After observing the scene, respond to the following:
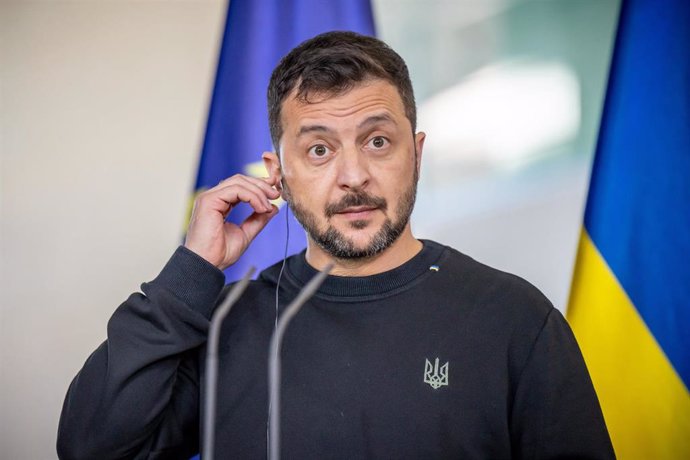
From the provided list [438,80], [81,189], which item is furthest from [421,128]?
[81,189]

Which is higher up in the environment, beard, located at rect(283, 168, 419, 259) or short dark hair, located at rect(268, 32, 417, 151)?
short dark hair, located at rect(268, 32, 417, 151)

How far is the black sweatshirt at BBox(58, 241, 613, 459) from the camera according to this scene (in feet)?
4.25

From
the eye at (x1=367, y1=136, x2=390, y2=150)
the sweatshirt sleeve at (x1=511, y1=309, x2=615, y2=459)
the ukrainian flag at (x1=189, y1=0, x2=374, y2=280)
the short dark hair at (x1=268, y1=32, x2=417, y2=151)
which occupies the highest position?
the ukrainian flag at (x1=189, y1=0, x2=374, y2=280)

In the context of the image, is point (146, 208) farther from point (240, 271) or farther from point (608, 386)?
point (608, 386)

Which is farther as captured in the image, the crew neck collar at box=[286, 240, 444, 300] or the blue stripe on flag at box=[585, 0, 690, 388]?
the blue stripe on flag at box=[585, 0, 690, 388]

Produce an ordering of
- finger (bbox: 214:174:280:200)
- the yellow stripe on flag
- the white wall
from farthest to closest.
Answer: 1. the white wall
2. the yellow stripe on flag
3. finger (bbox: 214:174:280:200)

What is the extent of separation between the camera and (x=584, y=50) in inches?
87.1

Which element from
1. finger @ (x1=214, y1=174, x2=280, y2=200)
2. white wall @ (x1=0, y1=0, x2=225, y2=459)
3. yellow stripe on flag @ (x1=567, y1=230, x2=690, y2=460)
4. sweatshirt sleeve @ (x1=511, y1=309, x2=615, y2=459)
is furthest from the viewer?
white wall @ (x1=0, y1=0, x2=225, y2=459)

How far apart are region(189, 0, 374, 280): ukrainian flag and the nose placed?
70cm

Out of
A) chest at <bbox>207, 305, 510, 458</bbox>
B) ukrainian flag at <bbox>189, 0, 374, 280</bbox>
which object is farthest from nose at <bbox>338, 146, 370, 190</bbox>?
ukrainian flag at <bbox>189, 0, 374, 280</bbox>

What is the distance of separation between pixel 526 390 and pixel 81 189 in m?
1.54

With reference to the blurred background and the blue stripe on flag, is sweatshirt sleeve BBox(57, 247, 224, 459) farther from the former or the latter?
the blue stripe on flag

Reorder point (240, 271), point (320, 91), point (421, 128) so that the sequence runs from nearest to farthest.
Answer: point (320, 91) → point (240, 271) → point (421, 128)

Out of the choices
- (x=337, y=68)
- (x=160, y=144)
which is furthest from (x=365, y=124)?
(x=160, y=144)
